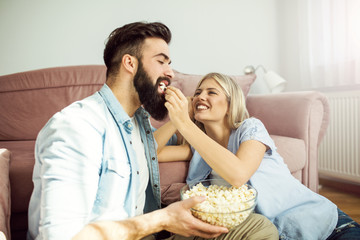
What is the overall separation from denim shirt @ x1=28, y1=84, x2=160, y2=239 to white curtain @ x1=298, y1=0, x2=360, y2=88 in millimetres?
2182

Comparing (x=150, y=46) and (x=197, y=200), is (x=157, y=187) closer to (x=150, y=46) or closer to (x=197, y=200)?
(x=197, y=200)

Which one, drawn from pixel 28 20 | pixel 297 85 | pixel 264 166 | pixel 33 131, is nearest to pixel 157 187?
pixel 264 166

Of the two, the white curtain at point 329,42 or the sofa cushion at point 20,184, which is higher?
the white curtain at point 329,42

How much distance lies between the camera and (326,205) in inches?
43.6

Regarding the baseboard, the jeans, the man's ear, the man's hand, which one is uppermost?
the man's ear

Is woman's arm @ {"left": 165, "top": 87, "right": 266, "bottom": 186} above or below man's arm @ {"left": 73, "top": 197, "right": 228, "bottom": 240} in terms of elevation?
above

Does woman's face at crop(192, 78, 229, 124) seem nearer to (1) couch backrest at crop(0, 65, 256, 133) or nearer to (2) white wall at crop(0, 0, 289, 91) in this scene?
(1) couch backrest at crop(0, 65, 256, 133)

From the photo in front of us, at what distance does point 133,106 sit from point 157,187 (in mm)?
376

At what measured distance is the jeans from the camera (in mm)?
1005

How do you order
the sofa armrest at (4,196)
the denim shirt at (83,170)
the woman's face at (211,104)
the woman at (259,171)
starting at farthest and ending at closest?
the woman's face at (211,104) < the woman at (259,171) < the sofa armrest at (4,196) < the denim shirt at (83,170)

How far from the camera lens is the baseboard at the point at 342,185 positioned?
2203 mm

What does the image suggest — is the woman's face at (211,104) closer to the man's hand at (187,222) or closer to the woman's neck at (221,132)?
the woman's neck at (221,132)

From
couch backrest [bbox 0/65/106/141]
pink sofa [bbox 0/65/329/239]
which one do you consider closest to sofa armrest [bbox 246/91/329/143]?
pink sofa [bbox 0/65/329/239]

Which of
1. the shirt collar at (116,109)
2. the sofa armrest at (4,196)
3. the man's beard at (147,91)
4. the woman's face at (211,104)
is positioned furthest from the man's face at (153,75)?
the sofa armrest at (4,196)
